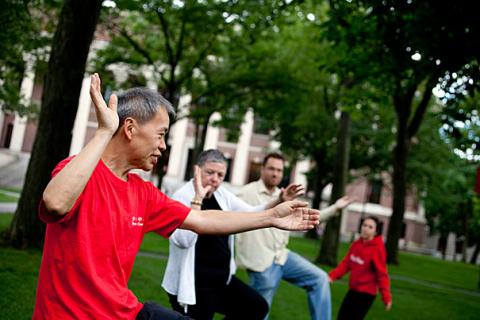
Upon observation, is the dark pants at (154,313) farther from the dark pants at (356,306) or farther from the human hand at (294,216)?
the dark pants at (356,306)

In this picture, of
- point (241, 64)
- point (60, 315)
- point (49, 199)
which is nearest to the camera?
point (49, 199)

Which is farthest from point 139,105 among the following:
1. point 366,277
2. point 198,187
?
point 366,277

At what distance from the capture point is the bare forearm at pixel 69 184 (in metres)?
2.14

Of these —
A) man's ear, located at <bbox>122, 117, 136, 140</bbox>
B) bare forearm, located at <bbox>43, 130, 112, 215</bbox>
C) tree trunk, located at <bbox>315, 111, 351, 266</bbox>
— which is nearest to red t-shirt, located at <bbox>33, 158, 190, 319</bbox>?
bare forearm, located at <bbox>43, 130, 112, 215</bbox>

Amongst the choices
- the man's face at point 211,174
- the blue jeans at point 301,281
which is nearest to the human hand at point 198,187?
the man's face at point 211,174

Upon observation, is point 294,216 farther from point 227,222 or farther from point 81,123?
point 81,123

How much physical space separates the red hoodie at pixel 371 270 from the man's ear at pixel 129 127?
475cm

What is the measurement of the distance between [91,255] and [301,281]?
4.26 meters

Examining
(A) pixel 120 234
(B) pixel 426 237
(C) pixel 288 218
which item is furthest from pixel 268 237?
(B) pixel 426 237

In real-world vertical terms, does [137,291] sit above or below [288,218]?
below

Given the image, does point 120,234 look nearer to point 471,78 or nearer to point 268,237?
point 268,237

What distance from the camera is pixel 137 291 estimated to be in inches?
335

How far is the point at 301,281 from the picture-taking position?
6250 mm

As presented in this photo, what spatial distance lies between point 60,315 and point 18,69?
608 inches
